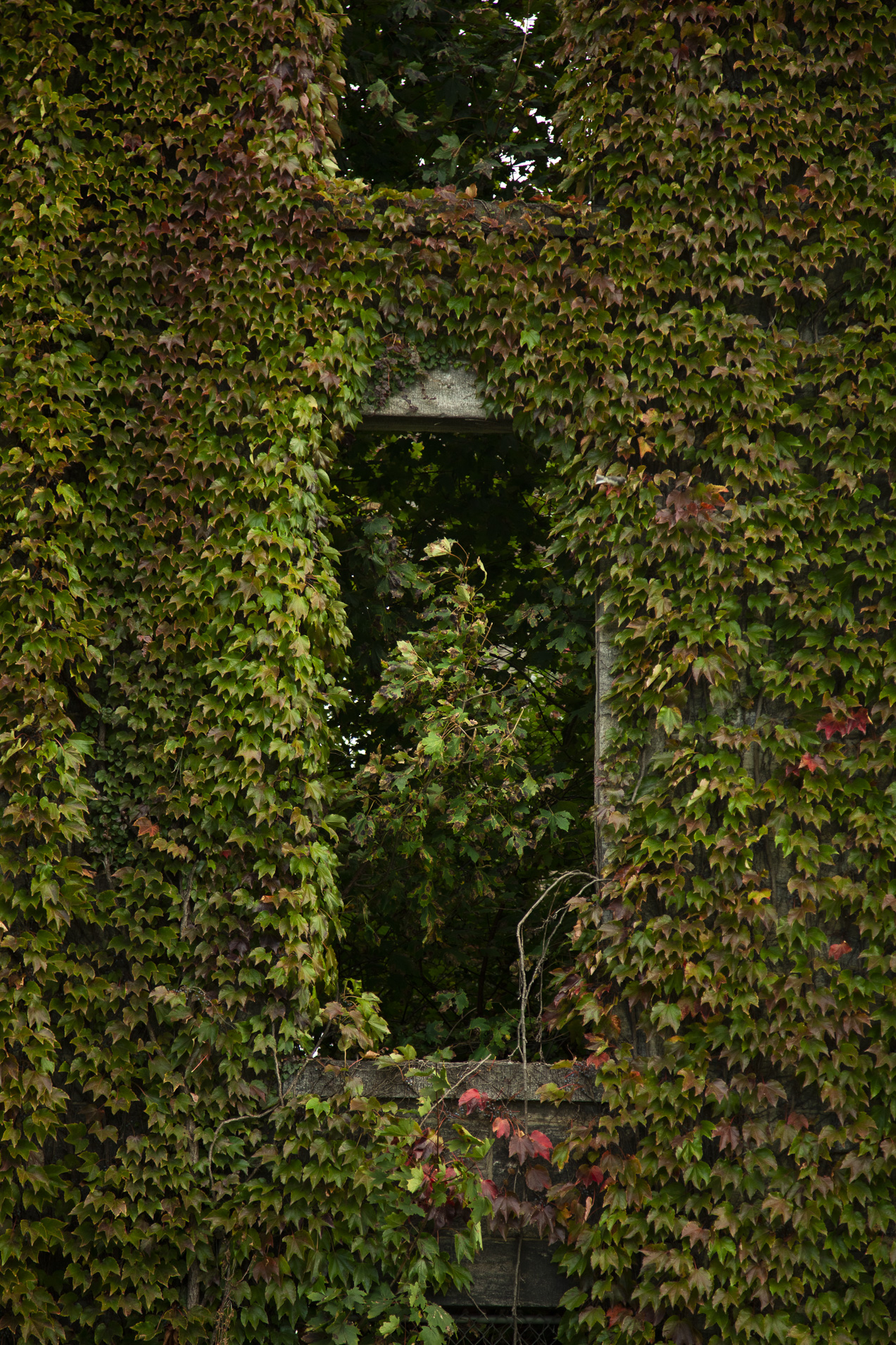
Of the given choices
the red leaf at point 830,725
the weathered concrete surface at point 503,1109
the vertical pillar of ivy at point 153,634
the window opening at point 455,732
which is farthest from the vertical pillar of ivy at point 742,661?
the vertical pillar of ivy at point 153,634

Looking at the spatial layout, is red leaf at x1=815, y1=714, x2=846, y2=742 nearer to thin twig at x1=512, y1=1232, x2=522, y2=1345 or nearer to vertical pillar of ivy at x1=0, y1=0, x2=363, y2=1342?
vertical pillar of ivy at x1=0, y1=0, x2=363, y2=1342

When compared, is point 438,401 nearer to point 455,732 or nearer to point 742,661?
point 455,732

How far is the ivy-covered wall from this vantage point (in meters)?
4.61

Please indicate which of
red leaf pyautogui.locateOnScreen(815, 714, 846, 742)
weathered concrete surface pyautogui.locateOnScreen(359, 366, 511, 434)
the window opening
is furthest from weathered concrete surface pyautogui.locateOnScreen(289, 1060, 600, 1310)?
weathered concrete surface pyautogui.locateOnScreen(359, 366, 511, 434)

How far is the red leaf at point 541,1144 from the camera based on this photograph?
15.3 ft

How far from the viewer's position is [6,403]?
5.06 m

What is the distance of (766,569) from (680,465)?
677 mm

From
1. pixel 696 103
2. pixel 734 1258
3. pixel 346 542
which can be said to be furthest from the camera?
pixel 346 542

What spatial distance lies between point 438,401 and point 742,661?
1.98m

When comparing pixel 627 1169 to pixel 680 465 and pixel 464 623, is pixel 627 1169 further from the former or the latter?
pixel 680 465

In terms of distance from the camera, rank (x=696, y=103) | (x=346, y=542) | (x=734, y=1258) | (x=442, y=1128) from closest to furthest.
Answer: (x=734, y=1258) → (x=442, y=1128) → (x=696, y=103) → (x=346, y=542)

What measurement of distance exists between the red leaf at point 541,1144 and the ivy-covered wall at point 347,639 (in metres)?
0.16

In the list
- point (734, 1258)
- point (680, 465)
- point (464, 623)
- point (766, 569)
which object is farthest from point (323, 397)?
point (734, 1258)

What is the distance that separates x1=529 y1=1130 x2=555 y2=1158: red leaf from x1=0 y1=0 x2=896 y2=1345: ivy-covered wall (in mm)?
157
